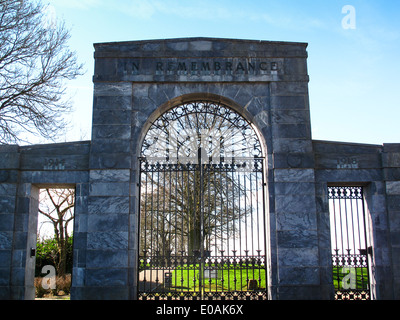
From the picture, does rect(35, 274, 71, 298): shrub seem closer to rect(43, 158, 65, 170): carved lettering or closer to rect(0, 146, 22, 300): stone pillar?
rect(0, 146, 22, 300): stone pillar

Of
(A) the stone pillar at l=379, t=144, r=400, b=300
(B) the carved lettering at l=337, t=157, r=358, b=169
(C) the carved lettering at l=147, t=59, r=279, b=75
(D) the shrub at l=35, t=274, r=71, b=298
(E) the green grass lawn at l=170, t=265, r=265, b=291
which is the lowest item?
(D) the shrub at l=35, t=274, r=71, b=298

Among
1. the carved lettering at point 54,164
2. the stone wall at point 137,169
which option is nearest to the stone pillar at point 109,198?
the stone wall at point 137,169

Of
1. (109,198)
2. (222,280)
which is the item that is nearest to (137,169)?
(109,198)

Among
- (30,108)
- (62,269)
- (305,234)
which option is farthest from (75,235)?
(62,269)

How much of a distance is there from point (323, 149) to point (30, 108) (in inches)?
327

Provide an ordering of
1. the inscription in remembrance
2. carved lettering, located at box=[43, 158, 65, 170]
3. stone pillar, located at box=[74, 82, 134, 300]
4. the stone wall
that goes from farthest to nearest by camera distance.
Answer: the inscription in remembrance, carved lettering, located at box=[43, 158, 65, 170], the stone wall, stone pillar, located at box=[74, 82, 134, 300]

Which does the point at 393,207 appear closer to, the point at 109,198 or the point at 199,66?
the point at 199,66

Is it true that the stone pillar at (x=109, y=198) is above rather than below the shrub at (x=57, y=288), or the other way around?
above

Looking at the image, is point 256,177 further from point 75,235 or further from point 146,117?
point 75,235

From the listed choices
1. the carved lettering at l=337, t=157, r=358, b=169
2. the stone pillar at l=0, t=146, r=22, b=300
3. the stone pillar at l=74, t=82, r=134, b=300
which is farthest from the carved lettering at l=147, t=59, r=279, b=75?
the stone pillar at l=0, t=146, r=22, b=300

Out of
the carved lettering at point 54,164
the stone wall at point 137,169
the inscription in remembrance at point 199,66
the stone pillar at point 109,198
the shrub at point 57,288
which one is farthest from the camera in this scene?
the shrub at point 57,288

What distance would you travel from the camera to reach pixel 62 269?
59.2 feet

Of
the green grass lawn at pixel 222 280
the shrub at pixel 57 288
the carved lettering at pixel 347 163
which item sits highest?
the carved lettering at pixel 347 163

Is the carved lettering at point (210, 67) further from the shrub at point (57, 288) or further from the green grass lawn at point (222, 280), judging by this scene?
the shrub at point (57, 288)
